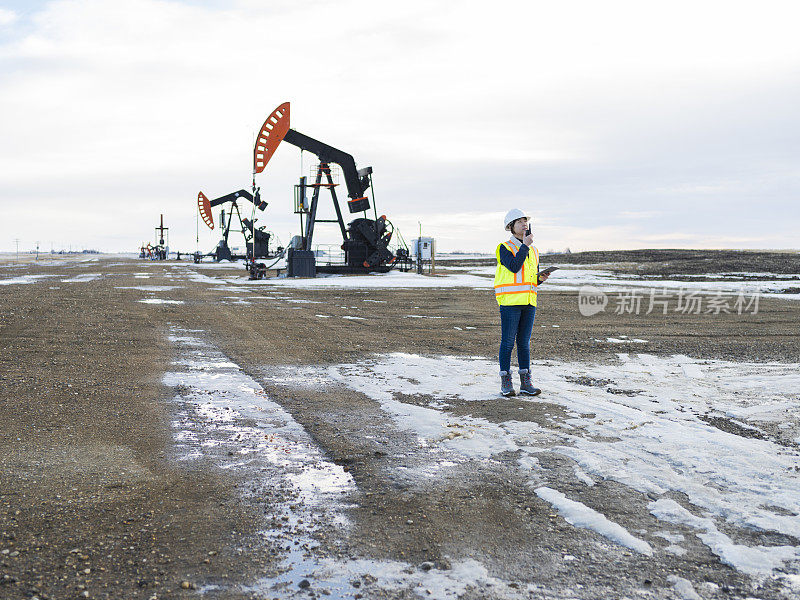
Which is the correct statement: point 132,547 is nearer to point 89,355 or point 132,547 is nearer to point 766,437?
point 766,437

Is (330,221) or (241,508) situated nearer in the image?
(241,508)

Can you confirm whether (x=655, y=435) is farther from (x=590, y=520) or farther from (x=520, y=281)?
(x=520, y=281)

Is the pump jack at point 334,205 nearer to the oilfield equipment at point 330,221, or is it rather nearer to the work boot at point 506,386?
the oilfield equipment at point 330,221

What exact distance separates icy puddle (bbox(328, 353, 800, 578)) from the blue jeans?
0.41 meters

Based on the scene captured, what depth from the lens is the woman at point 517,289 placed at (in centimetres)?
635

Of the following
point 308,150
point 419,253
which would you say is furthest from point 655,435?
point 419,253

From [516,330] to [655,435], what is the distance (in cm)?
194

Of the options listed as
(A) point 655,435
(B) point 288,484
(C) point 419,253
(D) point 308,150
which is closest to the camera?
(B) point 288,484

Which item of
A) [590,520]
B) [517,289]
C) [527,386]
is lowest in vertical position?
[590,520]

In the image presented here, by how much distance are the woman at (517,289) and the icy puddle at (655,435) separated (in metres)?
0.32

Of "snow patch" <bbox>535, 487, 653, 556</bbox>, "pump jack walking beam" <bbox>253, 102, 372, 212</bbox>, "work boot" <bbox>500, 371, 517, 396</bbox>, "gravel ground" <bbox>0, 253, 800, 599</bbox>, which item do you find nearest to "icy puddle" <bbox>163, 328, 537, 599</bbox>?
"gravel ground" <bbox>0, 253, 800, 599</bbox>

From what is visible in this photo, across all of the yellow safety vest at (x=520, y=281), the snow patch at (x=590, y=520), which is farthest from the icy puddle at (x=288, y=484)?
the yellow safety vest at (x=520, y=281)

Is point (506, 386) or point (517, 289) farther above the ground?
point (517, 289)

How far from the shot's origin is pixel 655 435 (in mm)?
5133
